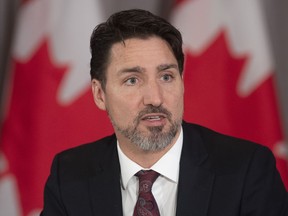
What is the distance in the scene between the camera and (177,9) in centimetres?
189

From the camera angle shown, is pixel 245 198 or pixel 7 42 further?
pixel 7 42

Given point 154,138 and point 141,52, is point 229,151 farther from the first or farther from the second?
point 141,52

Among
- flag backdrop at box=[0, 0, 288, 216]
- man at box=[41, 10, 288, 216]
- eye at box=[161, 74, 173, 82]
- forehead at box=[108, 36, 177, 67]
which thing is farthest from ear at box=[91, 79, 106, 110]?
flag backdrop at box=[0, 0, 288, 216]

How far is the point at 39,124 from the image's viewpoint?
6.28 ft

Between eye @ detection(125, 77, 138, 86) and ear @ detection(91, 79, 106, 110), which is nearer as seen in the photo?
eye @ detection(125, 77, 138, 86)

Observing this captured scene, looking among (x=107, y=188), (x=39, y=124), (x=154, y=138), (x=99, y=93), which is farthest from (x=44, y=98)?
(x=154, y=138)

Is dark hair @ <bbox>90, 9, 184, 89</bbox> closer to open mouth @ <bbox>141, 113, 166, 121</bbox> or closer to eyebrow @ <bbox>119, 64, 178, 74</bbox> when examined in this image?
eyebrow @ <bbox>119, 64, 178, 74</bbox>

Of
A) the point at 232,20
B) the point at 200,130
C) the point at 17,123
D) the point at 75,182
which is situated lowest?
the point at 75,182

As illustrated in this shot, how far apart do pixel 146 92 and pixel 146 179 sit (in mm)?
243

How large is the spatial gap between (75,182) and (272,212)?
1.76 ft

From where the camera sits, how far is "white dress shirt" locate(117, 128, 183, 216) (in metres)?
1.47

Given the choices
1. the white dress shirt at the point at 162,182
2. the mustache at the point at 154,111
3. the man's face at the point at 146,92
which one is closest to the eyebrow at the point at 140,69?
the man's face at the point at 146,92

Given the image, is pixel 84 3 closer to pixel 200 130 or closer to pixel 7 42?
pixel 7 42

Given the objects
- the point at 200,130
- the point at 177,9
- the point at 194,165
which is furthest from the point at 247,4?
the point at 194,165
